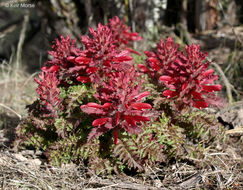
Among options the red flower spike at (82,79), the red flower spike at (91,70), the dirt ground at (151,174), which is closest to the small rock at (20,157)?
the dirt ground at (151,174)

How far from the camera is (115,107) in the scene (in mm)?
1772

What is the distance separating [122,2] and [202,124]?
9.64ft

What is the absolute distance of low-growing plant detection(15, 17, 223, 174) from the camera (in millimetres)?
1820

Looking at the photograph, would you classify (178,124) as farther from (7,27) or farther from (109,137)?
(7,27)

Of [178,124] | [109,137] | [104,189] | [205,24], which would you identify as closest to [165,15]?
[205,24]

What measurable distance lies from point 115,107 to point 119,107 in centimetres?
3

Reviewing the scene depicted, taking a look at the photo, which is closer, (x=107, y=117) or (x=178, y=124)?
(x=107, y=117)

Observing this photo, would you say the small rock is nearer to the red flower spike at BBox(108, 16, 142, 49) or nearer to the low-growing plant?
the low-growing plant

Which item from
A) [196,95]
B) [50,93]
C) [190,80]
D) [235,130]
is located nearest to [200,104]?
[196,95]

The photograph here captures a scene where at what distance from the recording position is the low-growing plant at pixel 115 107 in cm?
182

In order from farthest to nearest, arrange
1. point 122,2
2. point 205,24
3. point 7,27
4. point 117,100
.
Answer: point 7,27, point 205,24, point 122,2, point 117,100

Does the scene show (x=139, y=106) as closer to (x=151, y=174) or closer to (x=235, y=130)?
(x=151, y=174)

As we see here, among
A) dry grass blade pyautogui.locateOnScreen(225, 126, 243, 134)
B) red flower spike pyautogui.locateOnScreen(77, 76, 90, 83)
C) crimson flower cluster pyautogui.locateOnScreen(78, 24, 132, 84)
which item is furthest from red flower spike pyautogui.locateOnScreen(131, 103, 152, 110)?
dry grass blade pyautogui.locateOnScreen(225, 126, 243, 134)

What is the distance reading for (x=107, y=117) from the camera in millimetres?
1826
